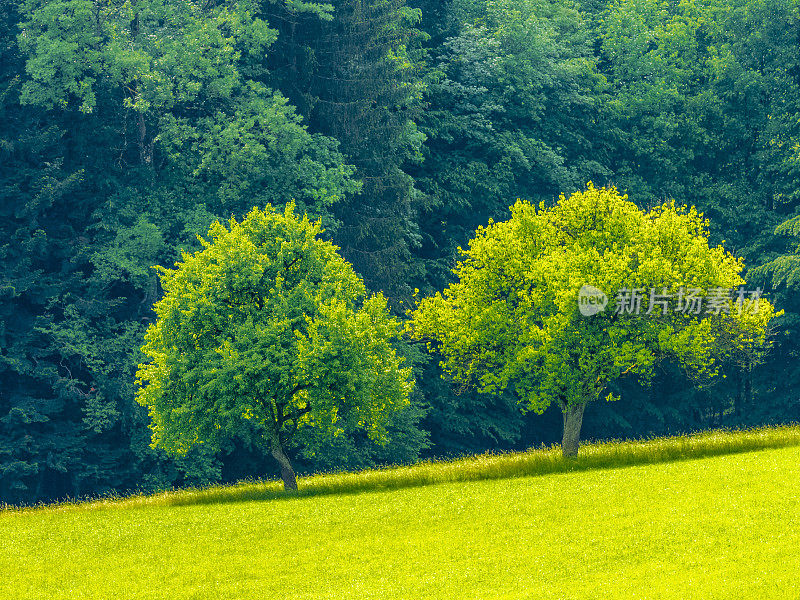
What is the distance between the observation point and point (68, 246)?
5034cm

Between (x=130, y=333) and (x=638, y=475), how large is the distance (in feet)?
80.1

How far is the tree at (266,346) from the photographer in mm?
36562

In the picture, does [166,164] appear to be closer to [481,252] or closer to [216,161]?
[216,161]

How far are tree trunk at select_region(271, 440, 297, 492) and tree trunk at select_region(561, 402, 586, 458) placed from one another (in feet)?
34.1

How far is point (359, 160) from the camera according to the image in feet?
185

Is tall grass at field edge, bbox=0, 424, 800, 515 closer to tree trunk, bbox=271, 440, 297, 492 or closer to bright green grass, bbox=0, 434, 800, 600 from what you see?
tree trunk, bbox=271, 440, 297, 492

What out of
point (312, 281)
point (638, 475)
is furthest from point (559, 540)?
point (312, 281)

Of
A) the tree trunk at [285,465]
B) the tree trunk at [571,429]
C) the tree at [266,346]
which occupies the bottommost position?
the tree trunk at [285,465]

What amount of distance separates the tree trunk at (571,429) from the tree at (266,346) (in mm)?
7000

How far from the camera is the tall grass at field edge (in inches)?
1515

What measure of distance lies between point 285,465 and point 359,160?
71.3 feet

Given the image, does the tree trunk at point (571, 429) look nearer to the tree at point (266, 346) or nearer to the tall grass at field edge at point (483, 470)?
the tall grass at field edge at point (483, 470)

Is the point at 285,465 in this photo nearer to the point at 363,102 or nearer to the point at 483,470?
the point at 483,470

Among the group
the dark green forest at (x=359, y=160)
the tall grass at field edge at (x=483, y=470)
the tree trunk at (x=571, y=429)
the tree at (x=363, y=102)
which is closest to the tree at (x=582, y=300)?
the tree trunk at (x=571, y=429)
